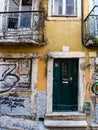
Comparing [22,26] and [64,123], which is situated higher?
[22,26]

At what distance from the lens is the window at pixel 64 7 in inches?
442

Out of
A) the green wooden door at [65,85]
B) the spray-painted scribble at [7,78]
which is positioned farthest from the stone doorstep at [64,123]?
the spray-painted scribble at [7,78]

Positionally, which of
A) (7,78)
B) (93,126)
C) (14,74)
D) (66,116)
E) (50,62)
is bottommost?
(93,126)

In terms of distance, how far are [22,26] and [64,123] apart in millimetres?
4456

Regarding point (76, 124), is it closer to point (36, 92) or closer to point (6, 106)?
point (36, 92)

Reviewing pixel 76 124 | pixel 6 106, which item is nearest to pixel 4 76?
→ pixel 6 106

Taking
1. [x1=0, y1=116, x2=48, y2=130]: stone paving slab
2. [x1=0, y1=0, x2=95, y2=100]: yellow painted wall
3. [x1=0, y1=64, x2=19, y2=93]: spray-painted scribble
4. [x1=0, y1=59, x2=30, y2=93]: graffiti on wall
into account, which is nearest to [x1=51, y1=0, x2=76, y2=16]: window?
[x1=0, y1=0, x2=95, y2=100]: yellow painted wall

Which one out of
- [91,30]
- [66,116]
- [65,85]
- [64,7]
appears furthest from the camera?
[64,7]

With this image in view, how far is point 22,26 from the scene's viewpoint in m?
11.2

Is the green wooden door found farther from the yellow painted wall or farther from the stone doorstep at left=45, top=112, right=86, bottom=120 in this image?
the yellow painted wall

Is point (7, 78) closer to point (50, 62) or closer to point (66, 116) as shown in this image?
point (50, 62)

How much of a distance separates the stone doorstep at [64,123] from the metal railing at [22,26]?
3.31m

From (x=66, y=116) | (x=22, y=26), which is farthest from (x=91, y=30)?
(x=66, y=116)

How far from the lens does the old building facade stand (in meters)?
10.6
